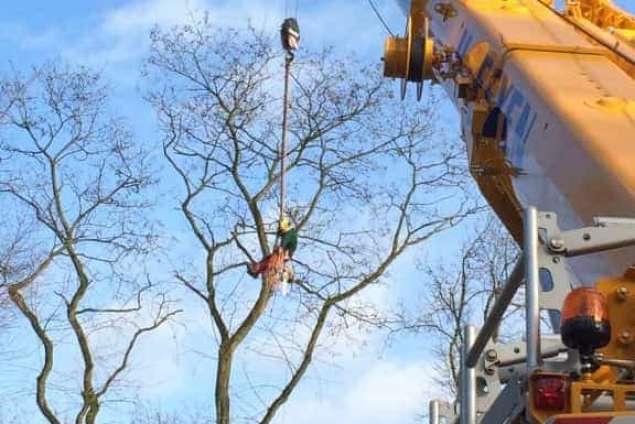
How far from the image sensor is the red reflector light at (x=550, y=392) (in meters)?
3.20

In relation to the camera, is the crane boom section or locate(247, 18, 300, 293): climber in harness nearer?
the crane boom section

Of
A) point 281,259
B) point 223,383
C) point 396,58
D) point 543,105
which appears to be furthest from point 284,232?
point 223,383

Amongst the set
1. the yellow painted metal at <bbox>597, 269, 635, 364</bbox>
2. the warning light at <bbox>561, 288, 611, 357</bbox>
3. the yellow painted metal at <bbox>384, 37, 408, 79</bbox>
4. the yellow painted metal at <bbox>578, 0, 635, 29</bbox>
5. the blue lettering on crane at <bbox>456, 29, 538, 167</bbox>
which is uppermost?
the yellow painted metal at <bbox>578, 0, 635, 29</bbox>

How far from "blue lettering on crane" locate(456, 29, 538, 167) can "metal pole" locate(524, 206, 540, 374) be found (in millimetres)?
1344

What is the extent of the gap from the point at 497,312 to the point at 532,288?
472mm

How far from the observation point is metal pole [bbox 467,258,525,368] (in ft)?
11.6

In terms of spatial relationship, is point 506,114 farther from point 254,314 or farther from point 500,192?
point 254,314

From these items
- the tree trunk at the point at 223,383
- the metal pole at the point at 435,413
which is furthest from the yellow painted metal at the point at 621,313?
the tree trunk at the point at 223,383

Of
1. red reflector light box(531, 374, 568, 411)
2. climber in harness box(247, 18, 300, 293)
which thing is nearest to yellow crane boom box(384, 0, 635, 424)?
red reflector light box(531, 374, 568, 411)

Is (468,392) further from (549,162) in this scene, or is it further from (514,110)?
(514,110)

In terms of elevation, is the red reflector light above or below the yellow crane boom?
below

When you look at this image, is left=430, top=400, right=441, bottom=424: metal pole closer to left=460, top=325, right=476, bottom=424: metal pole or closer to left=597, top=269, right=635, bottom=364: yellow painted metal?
left=460, top=325, right=476, bottom=424: metal pole

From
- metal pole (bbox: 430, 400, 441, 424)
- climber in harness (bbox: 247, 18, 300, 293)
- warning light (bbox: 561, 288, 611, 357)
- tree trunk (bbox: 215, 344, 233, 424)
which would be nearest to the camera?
warning light (bbox: 561, 288, 611, 357)

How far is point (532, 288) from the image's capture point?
3312 mm
